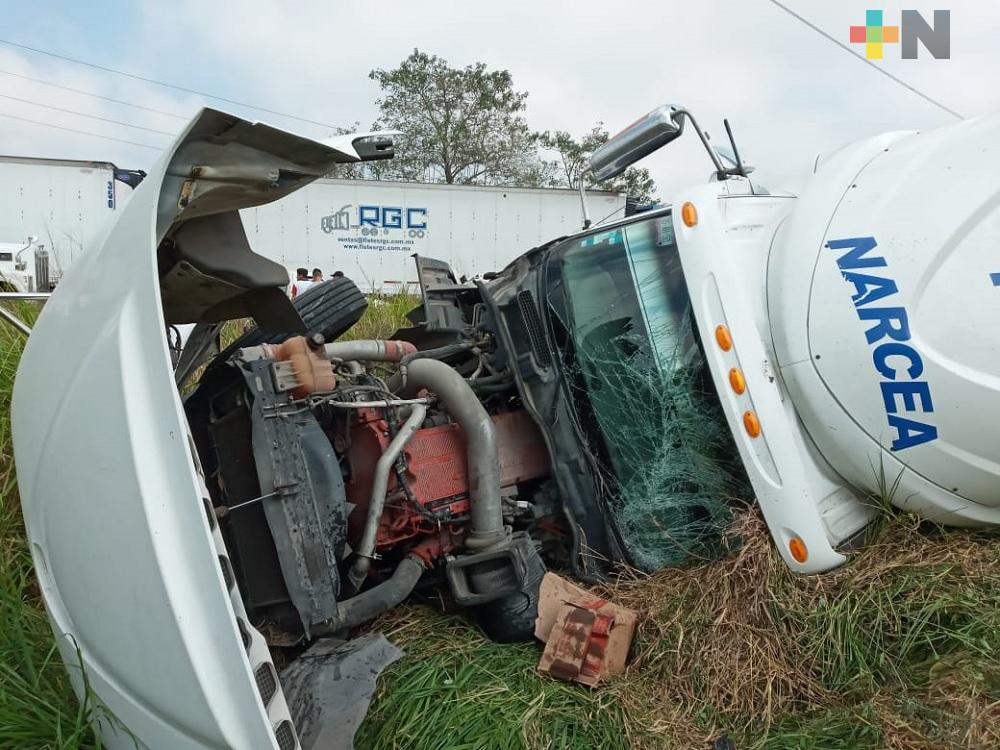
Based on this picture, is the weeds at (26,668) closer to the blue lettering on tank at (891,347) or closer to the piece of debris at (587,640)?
the piece of debris at (587,640)

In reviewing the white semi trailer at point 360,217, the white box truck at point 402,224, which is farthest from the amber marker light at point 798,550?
the white box truck at point 402,224

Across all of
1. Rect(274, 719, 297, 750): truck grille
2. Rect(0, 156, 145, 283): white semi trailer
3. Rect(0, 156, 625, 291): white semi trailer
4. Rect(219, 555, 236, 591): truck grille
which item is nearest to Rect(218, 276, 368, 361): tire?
Rect(219, 555, 236, 591): truck grille

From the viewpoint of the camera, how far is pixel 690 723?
2.09m

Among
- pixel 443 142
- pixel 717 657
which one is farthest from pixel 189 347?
pixel 443 142

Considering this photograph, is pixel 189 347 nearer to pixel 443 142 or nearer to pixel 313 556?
pixel 313 556

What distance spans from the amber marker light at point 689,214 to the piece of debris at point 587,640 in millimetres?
1279

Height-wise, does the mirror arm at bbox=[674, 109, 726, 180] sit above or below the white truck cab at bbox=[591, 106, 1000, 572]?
above

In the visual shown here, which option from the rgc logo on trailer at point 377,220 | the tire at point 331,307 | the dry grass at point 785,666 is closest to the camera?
the dry grass at point 785,666

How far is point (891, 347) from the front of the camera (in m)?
2.05

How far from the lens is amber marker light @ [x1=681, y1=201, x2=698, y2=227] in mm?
2365

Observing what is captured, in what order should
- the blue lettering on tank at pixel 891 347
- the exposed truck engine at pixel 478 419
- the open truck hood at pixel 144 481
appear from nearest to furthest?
the open truck hood at pixel 144 481
the exposed truck engine at pixel 478 419
the blue lettering on tank at pixel 891 347

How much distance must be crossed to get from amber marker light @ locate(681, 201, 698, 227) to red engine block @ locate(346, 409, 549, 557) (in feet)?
3.66

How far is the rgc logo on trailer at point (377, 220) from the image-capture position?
16500mm

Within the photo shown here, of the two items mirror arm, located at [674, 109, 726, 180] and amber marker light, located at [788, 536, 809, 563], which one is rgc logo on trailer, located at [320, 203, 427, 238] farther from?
amber marker light, located at [788, 536, 809, 563]
